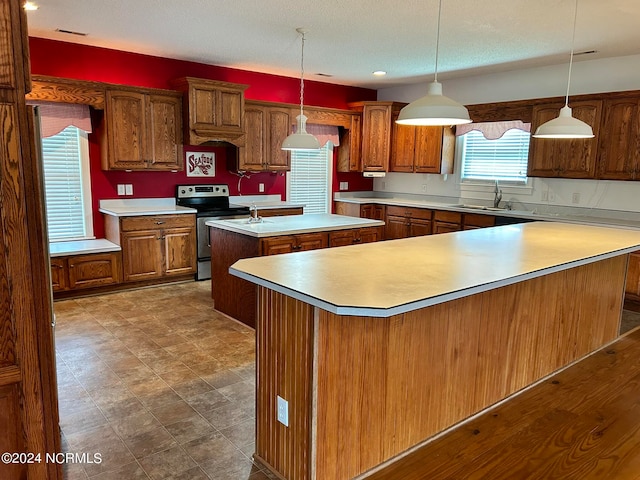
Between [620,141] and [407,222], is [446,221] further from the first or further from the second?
[620,141]

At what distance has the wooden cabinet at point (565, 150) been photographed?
5074 millimetres

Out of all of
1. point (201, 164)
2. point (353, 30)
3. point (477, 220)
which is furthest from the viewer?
point (201, 164)

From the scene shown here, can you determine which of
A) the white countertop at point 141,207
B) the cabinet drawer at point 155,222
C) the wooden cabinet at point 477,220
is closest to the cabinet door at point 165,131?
the white countertop at point 141,207

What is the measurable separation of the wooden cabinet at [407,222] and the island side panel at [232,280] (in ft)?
10.1

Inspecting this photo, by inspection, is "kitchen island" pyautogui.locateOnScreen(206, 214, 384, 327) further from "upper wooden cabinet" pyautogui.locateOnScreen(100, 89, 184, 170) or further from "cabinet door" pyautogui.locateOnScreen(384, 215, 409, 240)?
"cabinet door" pyautogui.locateOnScreen(384, 215, 409, 240)

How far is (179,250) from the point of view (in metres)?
5.44

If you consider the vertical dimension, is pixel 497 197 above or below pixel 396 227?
above

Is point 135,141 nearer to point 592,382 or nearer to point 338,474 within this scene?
point 338,474

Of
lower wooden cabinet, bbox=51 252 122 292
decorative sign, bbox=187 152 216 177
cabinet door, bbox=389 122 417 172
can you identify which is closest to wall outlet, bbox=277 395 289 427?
lower wooden cabinet, bbox=51 252 122 292

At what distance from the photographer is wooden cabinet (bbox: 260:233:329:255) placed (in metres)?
3.93

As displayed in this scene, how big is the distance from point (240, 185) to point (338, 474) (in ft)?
15.9

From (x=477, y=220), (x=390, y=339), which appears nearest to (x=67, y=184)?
(x=390, y=339)

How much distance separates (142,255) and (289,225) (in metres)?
1.90

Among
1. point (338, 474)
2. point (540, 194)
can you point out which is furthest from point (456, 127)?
point (338, 474)
